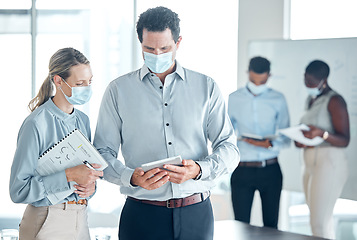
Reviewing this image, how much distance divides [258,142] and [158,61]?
2447mm

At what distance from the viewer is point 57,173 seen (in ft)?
6.86

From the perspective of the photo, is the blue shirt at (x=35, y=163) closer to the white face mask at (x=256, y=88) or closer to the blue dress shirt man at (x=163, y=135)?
the blue dress shirt man at (x=163, y=135)

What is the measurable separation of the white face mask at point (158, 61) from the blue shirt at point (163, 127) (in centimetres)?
6

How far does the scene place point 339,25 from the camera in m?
4.84

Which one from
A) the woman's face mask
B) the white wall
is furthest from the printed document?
the white wall

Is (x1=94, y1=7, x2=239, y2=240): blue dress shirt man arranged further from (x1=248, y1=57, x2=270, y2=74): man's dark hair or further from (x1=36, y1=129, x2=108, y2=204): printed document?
(x1=248, y1=57, x2=270, y2=74): man's dark hair

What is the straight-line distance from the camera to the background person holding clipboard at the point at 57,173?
6.72ft

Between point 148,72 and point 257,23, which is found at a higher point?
point 257,23

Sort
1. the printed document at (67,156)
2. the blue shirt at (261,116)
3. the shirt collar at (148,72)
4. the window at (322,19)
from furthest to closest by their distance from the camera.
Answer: the window at (322,19)
the blue shirt at (261,116)
the shirt collar at (148,72)
the printed document at (67,156)

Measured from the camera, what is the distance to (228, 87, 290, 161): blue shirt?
450 centimetres

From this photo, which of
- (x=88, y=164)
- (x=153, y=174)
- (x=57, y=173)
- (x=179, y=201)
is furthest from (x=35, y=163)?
(x=179, y=201)

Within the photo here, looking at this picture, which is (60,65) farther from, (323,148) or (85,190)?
(323,148)

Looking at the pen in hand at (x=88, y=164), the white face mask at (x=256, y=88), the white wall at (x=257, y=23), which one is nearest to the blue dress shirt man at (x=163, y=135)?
the pen in hand at (x=88, y=164)

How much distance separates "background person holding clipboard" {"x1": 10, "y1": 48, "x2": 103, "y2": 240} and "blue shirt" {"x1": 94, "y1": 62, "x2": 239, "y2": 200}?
122 millimetres
